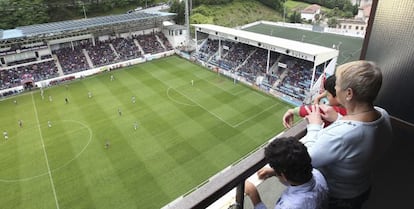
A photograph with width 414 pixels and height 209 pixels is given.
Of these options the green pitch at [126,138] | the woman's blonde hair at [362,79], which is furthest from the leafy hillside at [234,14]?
the woman's blonde hair at [362,79]

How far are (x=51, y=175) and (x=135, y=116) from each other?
23.0ft

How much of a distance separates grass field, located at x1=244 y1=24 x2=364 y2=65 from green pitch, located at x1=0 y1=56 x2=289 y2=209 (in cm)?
1277

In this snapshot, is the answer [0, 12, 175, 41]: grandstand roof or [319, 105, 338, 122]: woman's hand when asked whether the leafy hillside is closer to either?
[0, 12, 175, 41]: grandstand roof

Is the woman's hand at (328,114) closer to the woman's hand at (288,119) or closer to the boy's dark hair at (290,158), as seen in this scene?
the woman's hand at (288,119)

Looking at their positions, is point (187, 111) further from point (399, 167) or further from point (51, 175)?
point (399, 167)

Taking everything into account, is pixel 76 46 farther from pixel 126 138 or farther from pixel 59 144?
pixel 126 138

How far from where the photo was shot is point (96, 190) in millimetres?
13945

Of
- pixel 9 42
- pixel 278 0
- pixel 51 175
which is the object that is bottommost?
pixel 51 175

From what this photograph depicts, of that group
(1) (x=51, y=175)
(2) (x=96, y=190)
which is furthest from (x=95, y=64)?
(2) (x=96, y=190)

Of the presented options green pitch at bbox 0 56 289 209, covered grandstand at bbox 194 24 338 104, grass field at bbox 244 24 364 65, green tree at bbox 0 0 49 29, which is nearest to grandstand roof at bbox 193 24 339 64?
covered grandstand at bbox 194 24 338 104

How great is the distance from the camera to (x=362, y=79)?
1.75 m

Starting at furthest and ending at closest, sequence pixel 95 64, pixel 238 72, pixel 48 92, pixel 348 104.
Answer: pixel 95 64 < pixel 238 72 < pixel 48 92 < pixel 348 104

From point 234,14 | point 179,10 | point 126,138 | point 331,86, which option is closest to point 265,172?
point 331,86

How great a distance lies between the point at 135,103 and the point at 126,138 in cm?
519
